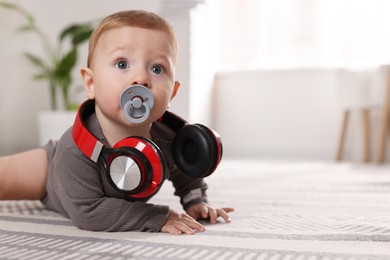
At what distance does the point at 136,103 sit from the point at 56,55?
274 centimetres

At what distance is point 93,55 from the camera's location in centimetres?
91

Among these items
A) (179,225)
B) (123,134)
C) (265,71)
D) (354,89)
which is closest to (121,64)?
(123,134)

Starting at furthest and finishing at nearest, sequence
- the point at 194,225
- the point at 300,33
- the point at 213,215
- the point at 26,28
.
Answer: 1. the point at 300,33
2. the point at 26,28
3. the point at 213,215
4. the point at 194,225

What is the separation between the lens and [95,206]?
33.6 inches

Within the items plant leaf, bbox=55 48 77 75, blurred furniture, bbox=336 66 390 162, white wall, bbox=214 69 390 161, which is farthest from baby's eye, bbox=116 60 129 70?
white wall, bbox=214 69 390 161

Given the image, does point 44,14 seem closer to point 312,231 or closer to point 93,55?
point 93,55

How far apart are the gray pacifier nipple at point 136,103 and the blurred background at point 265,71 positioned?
86.8 inches

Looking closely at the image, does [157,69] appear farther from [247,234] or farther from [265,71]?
[265,71]

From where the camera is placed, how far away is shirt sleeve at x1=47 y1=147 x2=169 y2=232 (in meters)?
0.85

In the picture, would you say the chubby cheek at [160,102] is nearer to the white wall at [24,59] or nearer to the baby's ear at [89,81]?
the baby's ear at [89,81]

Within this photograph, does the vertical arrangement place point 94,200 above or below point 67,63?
below

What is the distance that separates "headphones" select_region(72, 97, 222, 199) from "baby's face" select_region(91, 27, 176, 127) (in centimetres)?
7

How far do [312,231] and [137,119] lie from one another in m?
0.33

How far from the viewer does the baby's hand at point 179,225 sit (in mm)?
836
